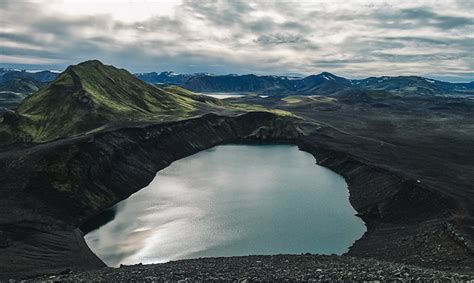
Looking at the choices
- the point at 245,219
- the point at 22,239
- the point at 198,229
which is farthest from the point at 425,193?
the point at 22,239

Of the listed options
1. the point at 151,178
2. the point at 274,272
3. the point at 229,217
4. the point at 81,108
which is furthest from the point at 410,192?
the point at 81,108

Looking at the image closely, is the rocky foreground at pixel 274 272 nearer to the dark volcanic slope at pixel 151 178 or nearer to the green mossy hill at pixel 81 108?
the dark volcanic slope at pixel 151 178

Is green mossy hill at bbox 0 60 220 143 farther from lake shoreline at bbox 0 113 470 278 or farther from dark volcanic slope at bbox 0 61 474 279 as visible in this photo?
lake shoreline at bbox 0 113 470 278

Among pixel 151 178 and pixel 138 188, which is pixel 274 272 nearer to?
pixel 138 188

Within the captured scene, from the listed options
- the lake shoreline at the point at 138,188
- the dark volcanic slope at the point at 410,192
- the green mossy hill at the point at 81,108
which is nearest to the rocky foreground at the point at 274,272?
the lake shoreline at the point at 138,188

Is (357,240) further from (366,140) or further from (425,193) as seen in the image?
(366,140)
